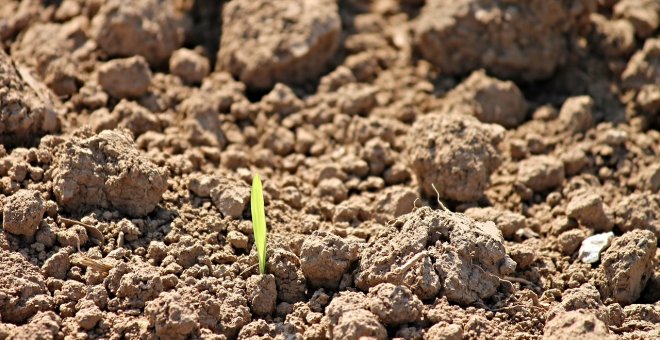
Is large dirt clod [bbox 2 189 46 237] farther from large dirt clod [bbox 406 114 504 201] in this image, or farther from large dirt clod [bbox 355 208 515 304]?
large dirt clod [bbox 406 114 504 201]

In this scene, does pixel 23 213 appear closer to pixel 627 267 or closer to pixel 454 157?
pixel 454 157

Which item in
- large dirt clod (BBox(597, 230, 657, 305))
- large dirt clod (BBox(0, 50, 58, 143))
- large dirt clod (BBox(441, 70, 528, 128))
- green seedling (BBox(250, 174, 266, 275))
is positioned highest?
large dirt clod (BBox(0, 50, 58, 143))

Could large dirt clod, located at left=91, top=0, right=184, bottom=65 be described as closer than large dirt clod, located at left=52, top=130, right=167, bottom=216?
No

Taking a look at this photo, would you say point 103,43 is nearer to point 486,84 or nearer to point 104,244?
point 104,244

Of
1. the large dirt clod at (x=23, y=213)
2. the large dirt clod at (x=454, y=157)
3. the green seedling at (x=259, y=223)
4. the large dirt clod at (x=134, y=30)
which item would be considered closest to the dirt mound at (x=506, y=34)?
the large dirt clod at (x=454, y=157)

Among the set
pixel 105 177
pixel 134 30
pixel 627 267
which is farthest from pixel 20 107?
pixel 627 267

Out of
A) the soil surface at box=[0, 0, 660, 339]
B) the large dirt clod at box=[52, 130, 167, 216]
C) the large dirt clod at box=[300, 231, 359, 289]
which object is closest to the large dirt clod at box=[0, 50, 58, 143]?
the soil surface at box=[0, 0, 660, 339]

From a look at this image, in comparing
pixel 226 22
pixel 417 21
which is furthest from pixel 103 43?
pixel 417 21
